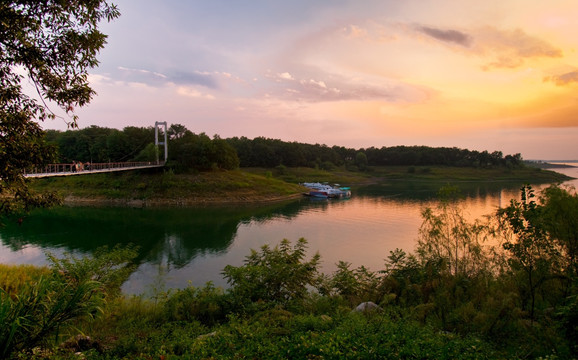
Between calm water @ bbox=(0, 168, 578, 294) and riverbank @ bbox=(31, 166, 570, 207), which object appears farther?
riverbank @ bbox=(31, 166, 570, 207)

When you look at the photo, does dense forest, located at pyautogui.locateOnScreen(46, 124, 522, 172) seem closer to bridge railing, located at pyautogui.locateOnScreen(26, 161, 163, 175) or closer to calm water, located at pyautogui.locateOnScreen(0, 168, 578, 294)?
bridge railing, located at pyautogui.locateOnScreen(26, 161, 163, 175)

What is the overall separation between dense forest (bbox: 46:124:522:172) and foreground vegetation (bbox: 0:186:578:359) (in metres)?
11.8

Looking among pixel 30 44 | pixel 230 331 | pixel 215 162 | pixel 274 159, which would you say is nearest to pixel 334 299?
pixel 230 331

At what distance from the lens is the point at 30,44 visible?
649 cm

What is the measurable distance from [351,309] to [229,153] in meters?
55.5

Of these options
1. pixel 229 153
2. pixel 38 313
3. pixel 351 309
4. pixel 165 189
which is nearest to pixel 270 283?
pixel 351 309

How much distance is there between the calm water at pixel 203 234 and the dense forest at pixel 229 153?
7.73m

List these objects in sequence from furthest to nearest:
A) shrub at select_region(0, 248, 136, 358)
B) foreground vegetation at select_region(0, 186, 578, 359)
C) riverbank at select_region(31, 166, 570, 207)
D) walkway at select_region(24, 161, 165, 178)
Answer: riverbank at select_region(31, 166, 570, 207)
walkway at select_region(24, 161, 165, 178)
foreground vegetation at select_region(0, 186, 578, 359)
shrub at select_region(0, 248, 136, 358)

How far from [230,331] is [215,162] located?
179 feet

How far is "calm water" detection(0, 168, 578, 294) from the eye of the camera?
20.0m

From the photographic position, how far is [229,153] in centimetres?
6306

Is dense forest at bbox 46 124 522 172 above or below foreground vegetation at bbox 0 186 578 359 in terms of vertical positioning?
above

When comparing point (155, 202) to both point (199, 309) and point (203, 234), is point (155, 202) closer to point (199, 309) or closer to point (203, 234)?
point (203, 234)

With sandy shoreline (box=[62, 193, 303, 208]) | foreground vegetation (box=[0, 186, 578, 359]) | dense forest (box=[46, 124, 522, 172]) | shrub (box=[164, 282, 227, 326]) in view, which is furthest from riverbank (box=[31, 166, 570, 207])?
shrub (box=[164, 282, 227, 326])
